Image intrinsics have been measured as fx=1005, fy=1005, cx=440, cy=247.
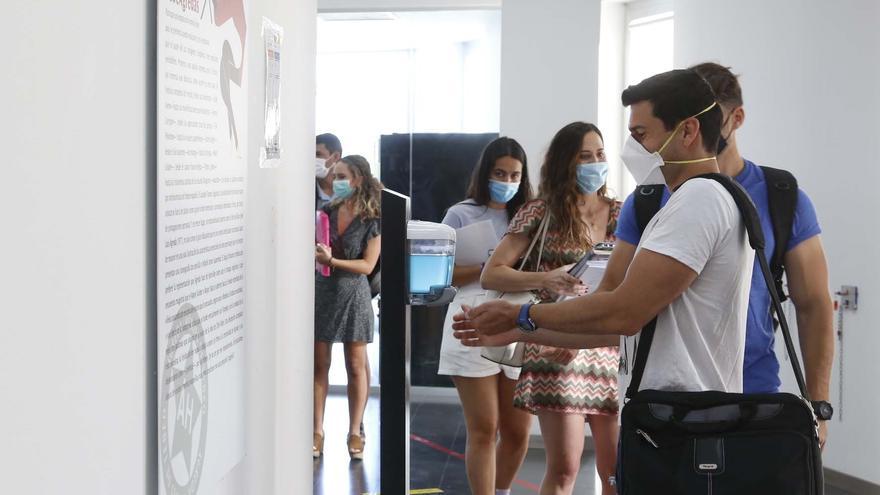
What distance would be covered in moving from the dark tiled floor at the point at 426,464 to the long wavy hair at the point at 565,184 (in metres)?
1.80

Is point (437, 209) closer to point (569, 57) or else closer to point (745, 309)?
point (569, 57)

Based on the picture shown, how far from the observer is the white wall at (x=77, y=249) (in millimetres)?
955

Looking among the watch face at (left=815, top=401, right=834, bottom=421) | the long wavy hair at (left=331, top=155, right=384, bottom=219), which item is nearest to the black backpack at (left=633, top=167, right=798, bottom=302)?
the watch face at (left=815, top=401, right=834, bottom=421)

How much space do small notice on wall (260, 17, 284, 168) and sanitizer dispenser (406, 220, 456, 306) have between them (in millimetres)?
442

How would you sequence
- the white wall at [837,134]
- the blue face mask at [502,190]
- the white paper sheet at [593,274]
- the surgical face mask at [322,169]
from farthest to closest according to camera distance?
the surgical face mask at [322,169], the white wall at [837,134], the blue face mask at [502,190], the white paper sheet at [593,274]

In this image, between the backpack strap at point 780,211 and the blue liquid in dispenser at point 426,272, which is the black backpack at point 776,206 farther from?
the blue liquid in dispenser at point 426,272

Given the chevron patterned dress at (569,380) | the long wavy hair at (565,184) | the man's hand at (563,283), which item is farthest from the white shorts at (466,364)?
the long wavy hair at (565,184)

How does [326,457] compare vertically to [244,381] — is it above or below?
below

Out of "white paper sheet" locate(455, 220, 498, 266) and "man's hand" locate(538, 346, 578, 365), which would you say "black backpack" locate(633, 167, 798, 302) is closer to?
"man's hand" locate(538, 346, 578, 365)

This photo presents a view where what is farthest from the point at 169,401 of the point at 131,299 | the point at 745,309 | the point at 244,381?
the point at 745,309

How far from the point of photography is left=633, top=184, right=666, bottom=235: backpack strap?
2480mm

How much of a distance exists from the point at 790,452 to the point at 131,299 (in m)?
1.29

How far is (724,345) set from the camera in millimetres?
2035

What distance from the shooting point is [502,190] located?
4227mm
